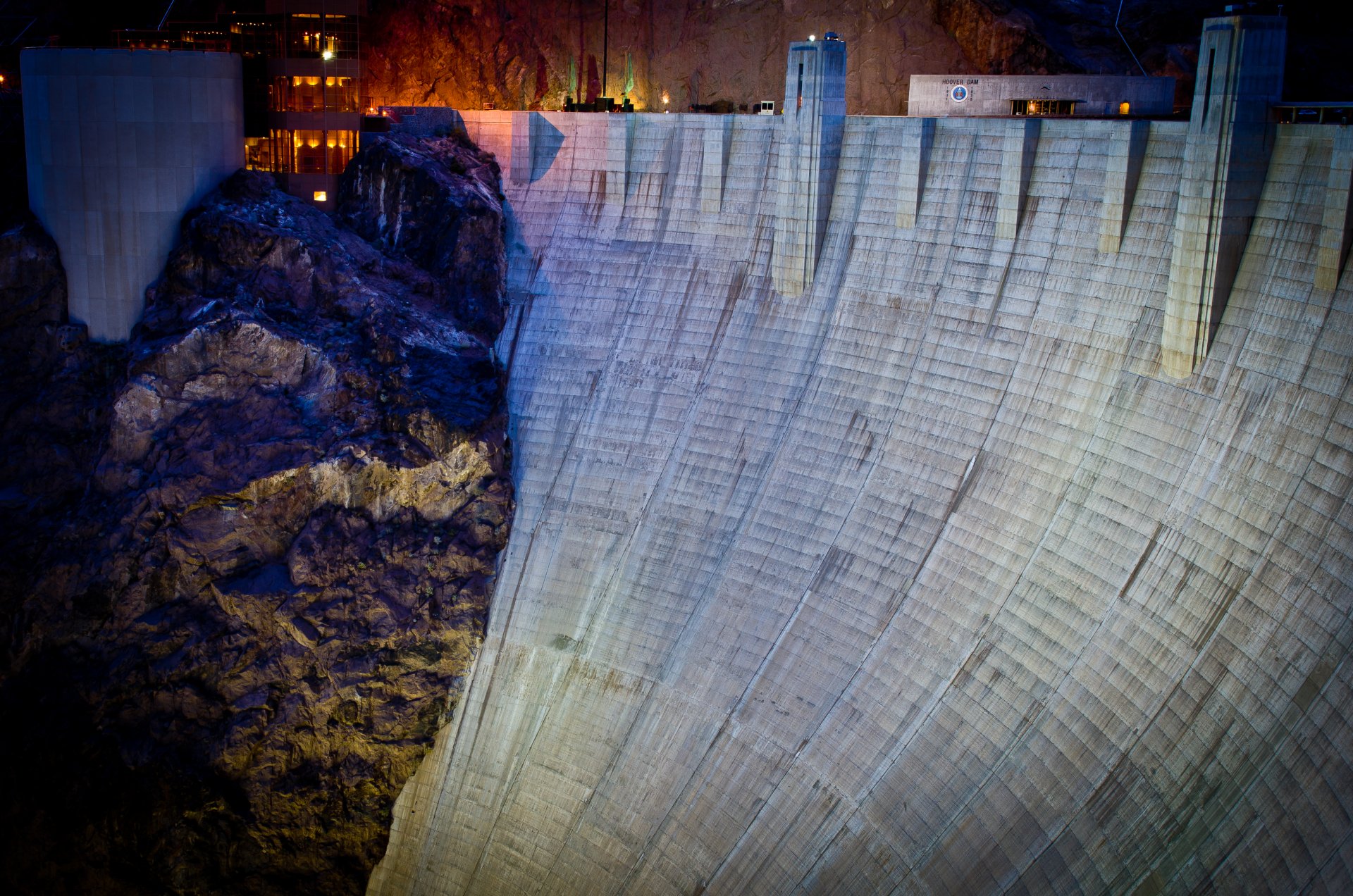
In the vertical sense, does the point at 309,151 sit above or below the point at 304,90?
below

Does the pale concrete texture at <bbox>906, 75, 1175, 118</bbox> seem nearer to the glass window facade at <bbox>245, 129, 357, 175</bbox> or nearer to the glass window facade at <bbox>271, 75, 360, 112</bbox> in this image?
the glass window facade at <bbox>271, 75, 360, 112</bbox>

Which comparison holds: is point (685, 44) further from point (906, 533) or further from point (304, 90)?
point (906, 533)

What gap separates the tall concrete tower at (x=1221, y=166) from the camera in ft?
78.9

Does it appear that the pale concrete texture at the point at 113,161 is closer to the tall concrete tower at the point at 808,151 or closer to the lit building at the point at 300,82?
the lit building at the point at 300,82

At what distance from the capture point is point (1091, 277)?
28016mm

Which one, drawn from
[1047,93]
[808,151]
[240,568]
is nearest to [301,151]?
[240,568]

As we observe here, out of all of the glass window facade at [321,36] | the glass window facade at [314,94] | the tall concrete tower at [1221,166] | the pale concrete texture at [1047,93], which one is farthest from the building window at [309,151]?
the tall concrete tower at [1221,166]

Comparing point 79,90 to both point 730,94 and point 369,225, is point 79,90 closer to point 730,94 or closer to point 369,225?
point 369,225

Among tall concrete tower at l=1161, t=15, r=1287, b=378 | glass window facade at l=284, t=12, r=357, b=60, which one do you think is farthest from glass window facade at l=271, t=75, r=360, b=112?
tall concrete tower at l=1161, t=15, r=1287, b=378

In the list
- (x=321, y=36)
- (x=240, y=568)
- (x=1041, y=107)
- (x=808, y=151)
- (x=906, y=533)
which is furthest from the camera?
(x=321, y=36)

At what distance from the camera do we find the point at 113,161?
128 feet

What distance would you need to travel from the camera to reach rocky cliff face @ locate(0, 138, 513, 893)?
34.7 meters

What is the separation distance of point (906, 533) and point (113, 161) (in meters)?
26.6

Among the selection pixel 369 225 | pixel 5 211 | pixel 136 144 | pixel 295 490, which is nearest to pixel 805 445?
pixel 295 490
